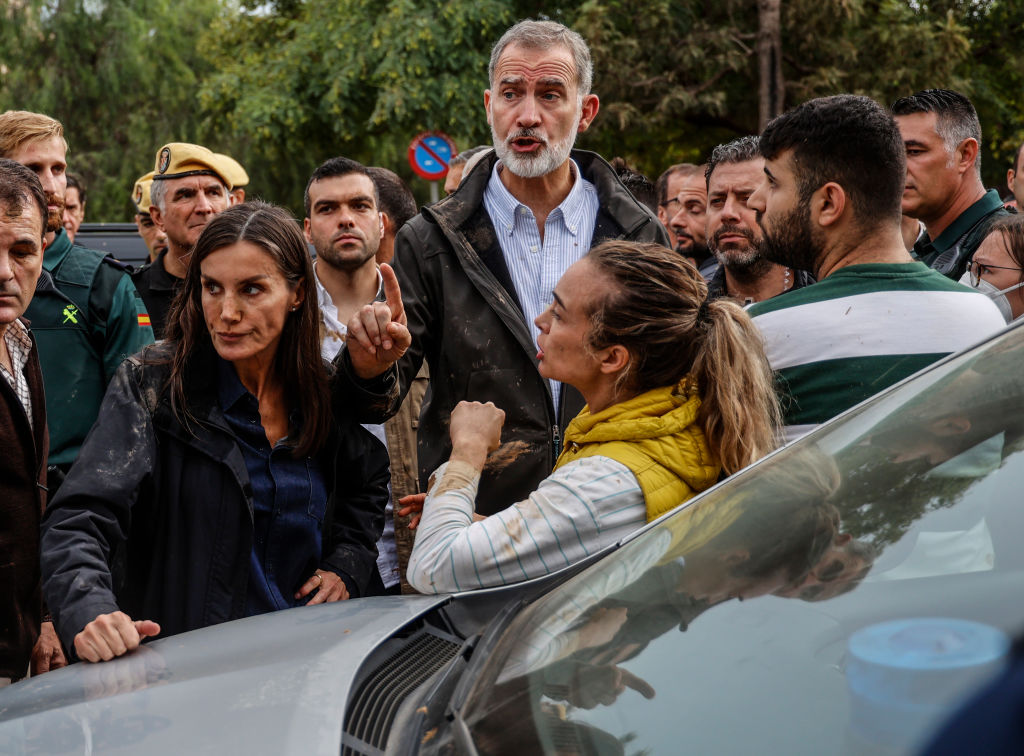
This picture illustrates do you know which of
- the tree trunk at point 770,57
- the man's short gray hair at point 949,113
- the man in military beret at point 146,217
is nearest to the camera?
the man's short gray hair at point 949,113

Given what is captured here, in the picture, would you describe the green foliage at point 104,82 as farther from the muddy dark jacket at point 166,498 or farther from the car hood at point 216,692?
the car hood at point 216,692

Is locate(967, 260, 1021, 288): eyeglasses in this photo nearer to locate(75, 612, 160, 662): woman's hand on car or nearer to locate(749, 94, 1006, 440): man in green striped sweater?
locate(749, 94, 1006, 440): man in green striped sweater

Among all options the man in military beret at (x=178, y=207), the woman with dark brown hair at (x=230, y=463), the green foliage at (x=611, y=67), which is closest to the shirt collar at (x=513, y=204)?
the woman with dark brown hair at (x=230, y=463)

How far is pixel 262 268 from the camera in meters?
2.64

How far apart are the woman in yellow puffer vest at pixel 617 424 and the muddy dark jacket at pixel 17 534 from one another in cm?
109

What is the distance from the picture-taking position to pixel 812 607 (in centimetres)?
134

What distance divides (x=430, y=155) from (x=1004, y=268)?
31.2ft

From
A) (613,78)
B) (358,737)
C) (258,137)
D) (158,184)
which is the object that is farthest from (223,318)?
(258,137)

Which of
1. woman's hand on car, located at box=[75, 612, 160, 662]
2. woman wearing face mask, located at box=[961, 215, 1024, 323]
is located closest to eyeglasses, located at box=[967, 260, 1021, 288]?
woman wearing face mask, located at box=[961, 215, 1024, 323]

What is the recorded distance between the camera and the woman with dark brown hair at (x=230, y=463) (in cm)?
235

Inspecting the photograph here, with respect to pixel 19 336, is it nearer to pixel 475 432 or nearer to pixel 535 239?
pixel 475 432

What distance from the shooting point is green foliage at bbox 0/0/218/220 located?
67.4 ft

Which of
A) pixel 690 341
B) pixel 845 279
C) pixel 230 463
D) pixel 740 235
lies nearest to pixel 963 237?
pixel 740 235

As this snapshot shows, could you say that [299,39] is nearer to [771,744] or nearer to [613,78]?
[613,78]
